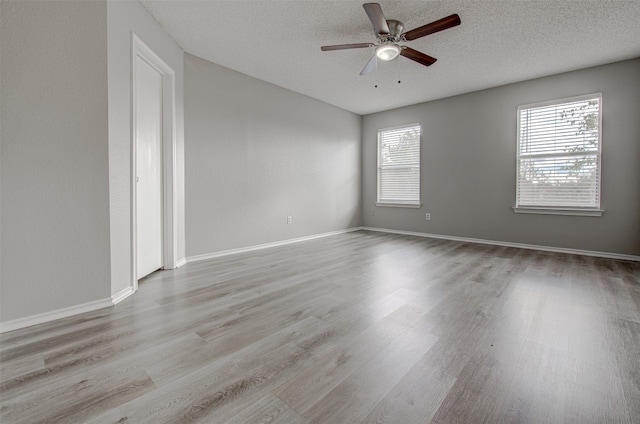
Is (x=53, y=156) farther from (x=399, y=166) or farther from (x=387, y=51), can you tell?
(x=399, y=166)

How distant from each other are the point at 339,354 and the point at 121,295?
1.92 metres

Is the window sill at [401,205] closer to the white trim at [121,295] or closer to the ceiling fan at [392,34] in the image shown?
the ceiling fan at [392,34]

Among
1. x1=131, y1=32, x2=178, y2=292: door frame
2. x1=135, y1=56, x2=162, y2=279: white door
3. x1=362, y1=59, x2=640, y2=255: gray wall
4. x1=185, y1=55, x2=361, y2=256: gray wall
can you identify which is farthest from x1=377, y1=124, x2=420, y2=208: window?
x1=135, y1=56, x2=162, y2=279: white door

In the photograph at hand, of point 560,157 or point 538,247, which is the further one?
point 538,247

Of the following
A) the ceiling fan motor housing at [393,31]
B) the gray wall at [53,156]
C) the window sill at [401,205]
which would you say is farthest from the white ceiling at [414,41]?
the window sill at [401,205]

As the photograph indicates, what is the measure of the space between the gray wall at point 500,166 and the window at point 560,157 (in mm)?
105

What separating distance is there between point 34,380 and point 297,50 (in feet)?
12.0

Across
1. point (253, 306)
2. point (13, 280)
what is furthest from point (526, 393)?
point (13, 280)

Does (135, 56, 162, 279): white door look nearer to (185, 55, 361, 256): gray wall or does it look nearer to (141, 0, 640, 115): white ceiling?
(185, 55, 361, 256): gray wall

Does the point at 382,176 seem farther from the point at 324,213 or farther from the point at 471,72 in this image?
the point at 471,72

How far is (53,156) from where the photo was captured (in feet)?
6.35

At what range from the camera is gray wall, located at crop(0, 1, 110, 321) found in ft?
5.87

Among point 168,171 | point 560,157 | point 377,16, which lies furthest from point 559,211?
point 168,171

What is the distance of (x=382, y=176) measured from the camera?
20.6ft
